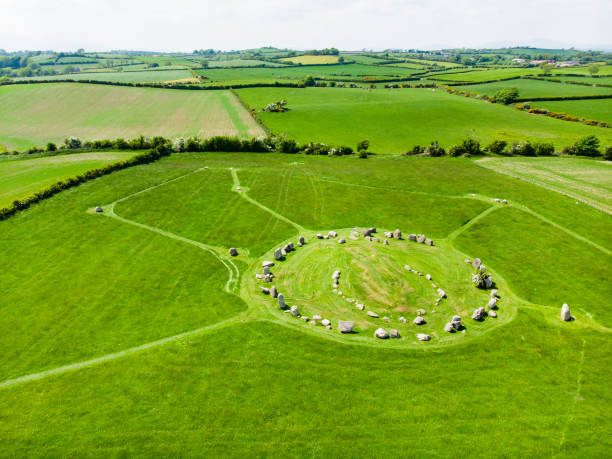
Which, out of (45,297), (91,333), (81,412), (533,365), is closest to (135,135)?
(45,297)

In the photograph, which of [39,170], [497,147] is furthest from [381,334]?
[39,170]

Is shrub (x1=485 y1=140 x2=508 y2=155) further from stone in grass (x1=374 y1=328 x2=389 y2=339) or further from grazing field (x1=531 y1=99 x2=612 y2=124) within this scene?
stone in grass (x1=374 y1=328 x2=389 y2=339)

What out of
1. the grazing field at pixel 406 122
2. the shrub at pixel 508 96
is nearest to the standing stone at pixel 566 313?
the grazing field at pixel 406 122

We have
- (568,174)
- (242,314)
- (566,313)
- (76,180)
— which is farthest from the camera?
(568,174)

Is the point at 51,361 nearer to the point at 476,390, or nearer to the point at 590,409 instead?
the point at 476,390

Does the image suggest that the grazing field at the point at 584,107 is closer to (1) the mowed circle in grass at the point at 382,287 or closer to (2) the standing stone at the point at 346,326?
(1) the mowed circle in grass at the point at 382,287

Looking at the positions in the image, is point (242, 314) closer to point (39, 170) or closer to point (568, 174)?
point (39, 170)
